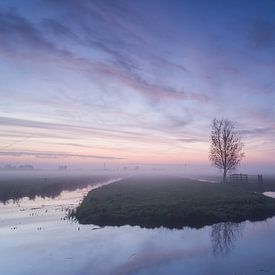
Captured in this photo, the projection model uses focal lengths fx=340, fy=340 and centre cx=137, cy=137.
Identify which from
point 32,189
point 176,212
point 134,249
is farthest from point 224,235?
point 32,189

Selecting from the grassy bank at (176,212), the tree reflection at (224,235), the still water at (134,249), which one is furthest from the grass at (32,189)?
the tree reflection at (224,235)

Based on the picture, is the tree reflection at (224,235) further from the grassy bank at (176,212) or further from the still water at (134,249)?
the grassy bank at (176,212)

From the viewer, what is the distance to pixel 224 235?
2469cm

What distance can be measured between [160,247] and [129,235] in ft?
13.0

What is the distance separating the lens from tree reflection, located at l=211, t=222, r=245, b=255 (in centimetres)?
2108

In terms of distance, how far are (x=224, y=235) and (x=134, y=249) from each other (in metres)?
7.62

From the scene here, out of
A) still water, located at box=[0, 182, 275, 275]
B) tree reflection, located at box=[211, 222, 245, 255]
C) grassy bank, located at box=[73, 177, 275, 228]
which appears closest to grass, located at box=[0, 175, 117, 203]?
grassy bank, located at box=[73, 177, 275, 228]

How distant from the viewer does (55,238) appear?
23906mm

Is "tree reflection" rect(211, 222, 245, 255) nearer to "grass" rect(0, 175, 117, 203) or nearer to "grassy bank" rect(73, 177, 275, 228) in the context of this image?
"grassy bank" rect(73, 177, 275, 228)

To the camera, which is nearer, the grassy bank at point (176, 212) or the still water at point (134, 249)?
the still water at point (134, 249)

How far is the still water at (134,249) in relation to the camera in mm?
17078

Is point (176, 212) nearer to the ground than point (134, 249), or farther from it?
Result: farther from it

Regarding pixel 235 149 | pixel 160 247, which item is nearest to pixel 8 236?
pixel 160 247

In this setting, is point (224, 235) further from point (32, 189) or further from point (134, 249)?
point (32, 189)
